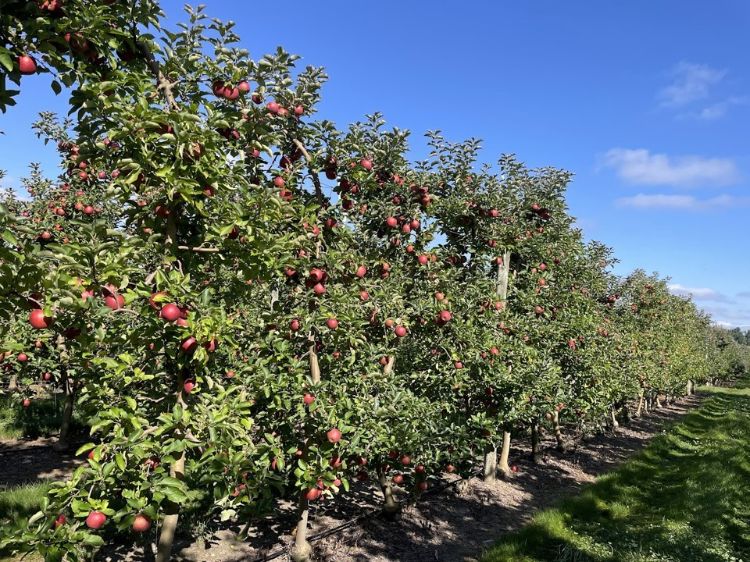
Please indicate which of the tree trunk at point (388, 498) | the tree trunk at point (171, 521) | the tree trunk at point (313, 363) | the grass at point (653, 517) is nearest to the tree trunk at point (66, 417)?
the tree trunk at point (388, 498)

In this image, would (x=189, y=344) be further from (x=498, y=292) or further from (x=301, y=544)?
(x=498, y=292)

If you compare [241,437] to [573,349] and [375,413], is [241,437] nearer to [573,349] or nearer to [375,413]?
[375,413]

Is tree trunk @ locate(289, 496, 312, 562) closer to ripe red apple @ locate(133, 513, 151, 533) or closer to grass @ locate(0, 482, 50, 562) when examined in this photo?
ripe red apple @ locate(133, 513, 151, 533)

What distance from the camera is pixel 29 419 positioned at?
12.6 meters

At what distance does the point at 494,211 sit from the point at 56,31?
7.02 metres

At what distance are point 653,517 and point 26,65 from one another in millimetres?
11358

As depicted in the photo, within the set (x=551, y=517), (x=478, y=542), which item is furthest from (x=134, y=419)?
(x=551, y=517)

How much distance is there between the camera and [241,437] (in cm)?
382

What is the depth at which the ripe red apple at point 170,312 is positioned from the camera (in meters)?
3.37

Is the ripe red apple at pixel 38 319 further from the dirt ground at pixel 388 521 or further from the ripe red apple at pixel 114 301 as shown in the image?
the dirt ground at pixel 388 521

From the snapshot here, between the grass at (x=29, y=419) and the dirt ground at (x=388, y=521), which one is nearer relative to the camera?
the dirt ground at (x=388, y=521)

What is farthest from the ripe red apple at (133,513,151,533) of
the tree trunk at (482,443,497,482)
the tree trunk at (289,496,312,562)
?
the tree trunk at (482,443,497,482)

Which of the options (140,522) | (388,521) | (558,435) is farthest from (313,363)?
(558,435)

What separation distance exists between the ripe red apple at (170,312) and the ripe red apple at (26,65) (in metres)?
1.66
